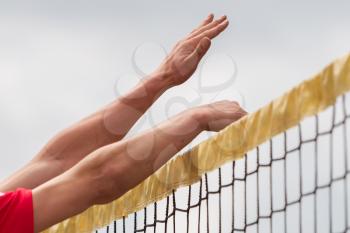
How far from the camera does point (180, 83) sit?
5195 millimetres

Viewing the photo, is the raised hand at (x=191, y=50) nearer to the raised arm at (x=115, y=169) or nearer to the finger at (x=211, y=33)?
the finger at (x=211, y=33)

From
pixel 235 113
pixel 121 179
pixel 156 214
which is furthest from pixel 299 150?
pixel 156 214

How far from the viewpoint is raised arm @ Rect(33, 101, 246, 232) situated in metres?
4.36

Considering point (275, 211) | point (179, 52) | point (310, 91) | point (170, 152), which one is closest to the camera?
point (310, 91)

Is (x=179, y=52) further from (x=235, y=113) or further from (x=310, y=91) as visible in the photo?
(x=310, y=91)

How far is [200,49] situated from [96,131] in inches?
38.1

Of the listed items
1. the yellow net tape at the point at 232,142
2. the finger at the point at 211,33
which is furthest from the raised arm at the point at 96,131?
the yellow net tape at the point at 232,142

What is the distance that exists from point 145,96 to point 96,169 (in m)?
1.11

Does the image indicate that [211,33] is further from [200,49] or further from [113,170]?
[113,170]

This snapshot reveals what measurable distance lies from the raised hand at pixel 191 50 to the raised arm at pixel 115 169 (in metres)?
0.56

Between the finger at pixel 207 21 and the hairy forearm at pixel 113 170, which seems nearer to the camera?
the hairy forearm at pixel 113 170

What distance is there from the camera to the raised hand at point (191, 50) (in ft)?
16.4

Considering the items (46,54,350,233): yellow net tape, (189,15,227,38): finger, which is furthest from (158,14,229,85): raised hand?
(46,54,350,233): yellow net tape

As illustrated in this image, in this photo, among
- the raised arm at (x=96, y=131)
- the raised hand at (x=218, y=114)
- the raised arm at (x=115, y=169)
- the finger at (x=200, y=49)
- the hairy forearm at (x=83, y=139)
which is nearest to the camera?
the raised arm at (x=115, y=169)
